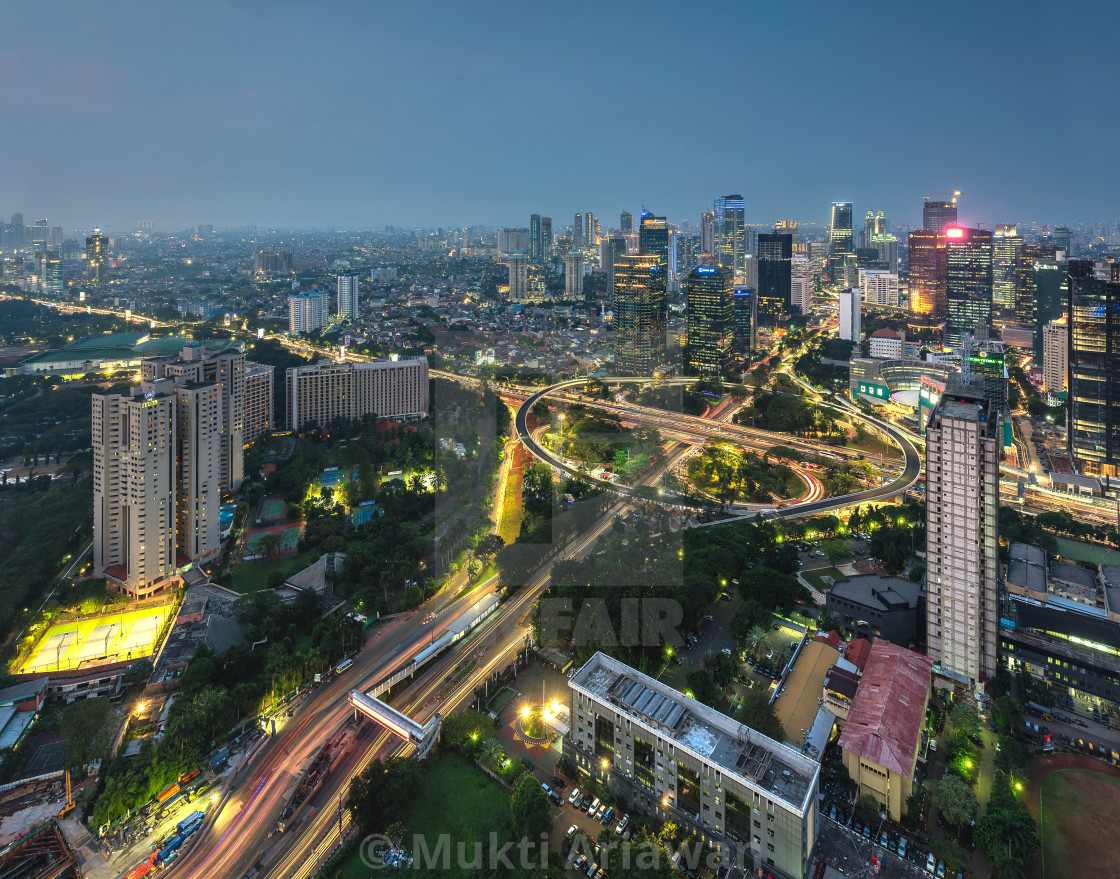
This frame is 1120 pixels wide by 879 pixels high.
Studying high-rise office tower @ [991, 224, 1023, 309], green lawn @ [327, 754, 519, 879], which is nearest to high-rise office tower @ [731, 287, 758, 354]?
high-rise office tower @ [991, 224, 1023, 309]

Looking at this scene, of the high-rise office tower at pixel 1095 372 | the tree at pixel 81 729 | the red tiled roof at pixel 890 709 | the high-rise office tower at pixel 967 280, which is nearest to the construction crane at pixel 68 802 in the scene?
the tree at pixel 81 729

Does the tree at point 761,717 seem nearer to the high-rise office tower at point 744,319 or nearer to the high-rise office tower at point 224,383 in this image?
the high-rise office tower at point 224,383

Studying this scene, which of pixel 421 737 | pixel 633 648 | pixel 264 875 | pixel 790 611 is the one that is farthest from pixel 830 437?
pixel 264 875

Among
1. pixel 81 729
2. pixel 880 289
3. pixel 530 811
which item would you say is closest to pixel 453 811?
pixel 530 811

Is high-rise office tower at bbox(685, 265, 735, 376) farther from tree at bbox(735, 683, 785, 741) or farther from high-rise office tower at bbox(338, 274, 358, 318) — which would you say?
tree at bbox(735, 683, 785, 741)

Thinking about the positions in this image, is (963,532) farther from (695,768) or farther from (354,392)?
(354,392)

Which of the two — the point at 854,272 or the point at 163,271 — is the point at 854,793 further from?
the point at 163,271
